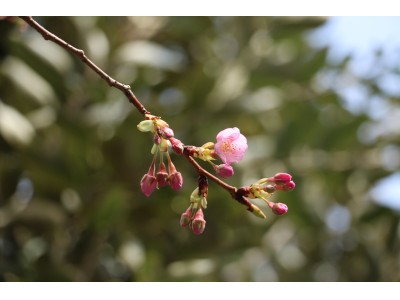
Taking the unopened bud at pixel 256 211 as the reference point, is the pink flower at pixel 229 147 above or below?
above

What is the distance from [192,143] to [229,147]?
1.10 meters

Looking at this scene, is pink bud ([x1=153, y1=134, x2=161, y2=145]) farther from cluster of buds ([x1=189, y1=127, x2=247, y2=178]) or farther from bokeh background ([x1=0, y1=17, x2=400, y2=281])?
bokeh background ([x1=0, y1=17, x2=400, y2=281])

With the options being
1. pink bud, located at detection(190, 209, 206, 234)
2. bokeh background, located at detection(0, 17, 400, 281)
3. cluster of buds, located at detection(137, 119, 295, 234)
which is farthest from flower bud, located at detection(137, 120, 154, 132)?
bokeh background, located at detection(0, 17, 400, 281)

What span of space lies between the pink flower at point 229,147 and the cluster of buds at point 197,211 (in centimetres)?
4

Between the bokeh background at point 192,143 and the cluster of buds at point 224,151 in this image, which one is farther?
the bokeh background at point 192,143

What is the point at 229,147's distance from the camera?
70 cm

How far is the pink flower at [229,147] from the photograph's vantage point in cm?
69

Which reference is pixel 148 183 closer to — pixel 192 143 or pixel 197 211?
pixel 197 211

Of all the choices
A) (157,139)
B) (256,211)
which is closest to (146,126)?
(157,139)

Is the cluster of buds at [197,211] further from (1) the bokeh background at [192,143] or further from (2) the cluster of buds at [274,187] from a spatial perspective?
(1) the bokeh background at [192,143]

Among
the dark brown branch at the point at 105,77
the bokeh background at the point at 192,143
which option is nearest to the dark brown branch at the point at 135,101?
the dark brown branch at the point at 105,77

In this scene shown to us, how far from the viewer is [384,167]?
2.18m

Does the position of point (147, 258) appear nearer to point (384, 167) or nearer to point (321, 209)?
point (321, 209)

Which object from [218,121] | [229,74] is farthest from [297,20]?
[218,121]
